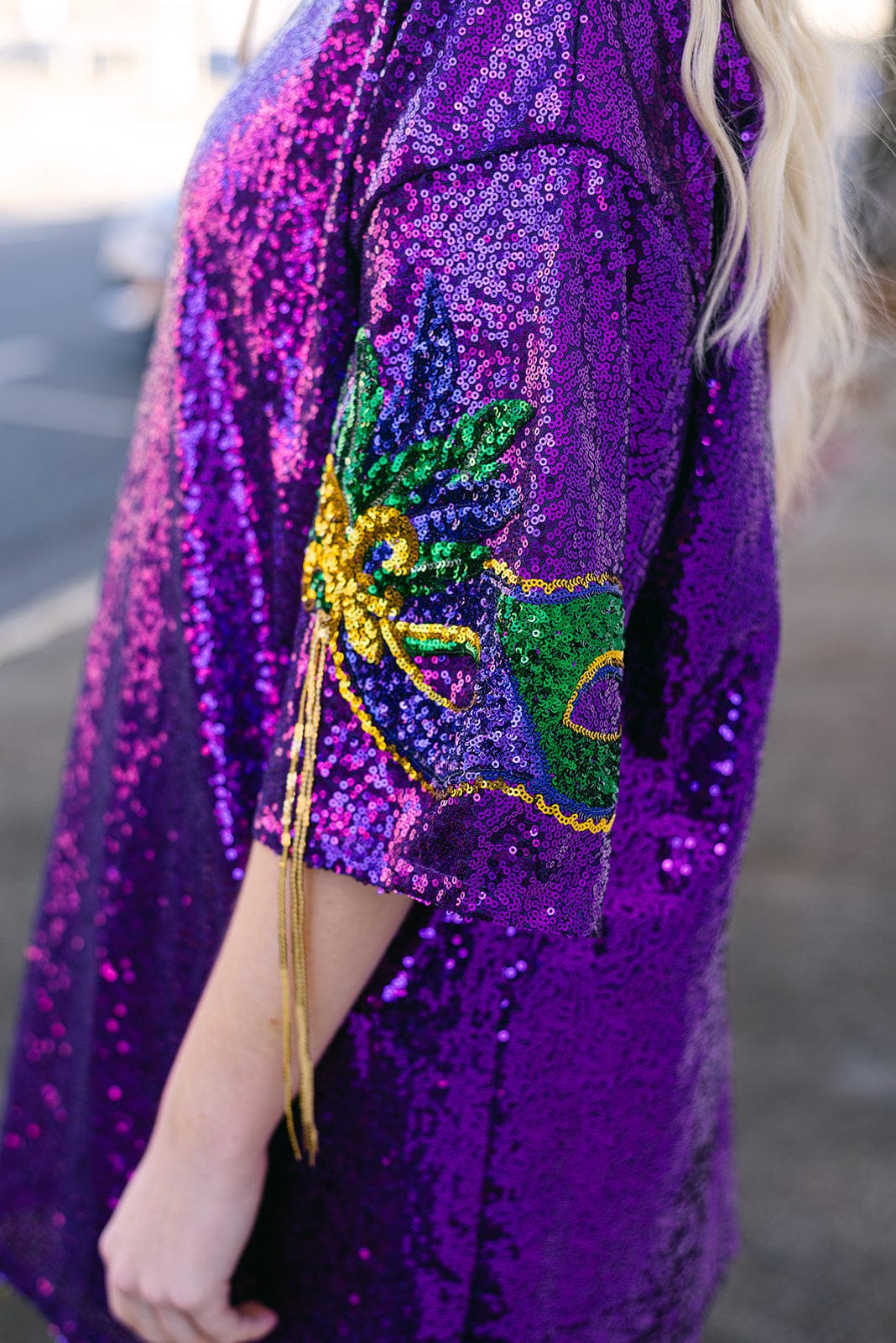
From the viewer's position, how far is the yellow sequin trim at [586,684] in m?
0.67

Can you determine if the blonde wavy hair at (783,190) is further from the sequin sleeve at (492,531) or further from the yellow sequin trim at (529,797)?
the yellow sequin trim at (529,797)

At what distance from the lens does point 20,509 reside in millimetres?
5730

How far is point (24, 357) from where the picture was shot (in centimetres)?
813

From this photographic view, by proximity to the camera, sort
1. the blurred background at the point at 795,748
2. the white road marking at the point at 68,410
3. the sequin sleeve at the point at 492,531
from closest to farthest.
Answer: the sequin sleeve at the point at 492,531 < the blurred background at the point at 795,748 < the white road marking at the point at 68,410

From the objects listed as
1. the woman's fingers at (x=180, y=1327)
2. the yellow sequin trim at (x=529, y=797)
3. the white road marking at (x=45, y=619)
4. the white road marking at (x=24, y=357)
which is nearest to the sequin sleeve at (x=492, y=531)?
the yellow sequin trim at (x=529, y=797)

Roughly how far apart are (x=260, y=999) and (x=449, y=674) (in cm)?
24

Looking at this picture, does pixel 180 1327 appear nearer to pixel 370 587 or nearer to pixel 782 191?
pixel 370 587

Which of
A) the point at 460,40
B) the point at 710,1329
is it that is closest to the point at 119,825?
the point at 460,40

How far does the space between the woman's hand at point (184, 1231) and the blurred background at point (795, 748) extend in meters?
0.85

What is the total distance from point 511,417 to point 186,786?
40 cm

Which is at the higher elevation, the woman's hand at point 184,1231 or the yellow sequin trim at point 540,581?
the yellow sequin trim at point 540,581

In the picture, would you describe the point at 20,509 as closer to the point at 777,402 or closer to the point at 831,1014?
the point at 831,1014

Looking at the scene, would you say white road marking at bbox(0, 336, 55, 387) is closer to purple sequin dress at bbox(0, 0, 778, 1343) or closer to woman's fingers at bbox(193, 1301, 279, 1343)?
purple sequin dress at bbox(0, 0, 778, 1343)

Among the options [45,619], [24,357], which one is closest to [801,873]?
[45,619]
